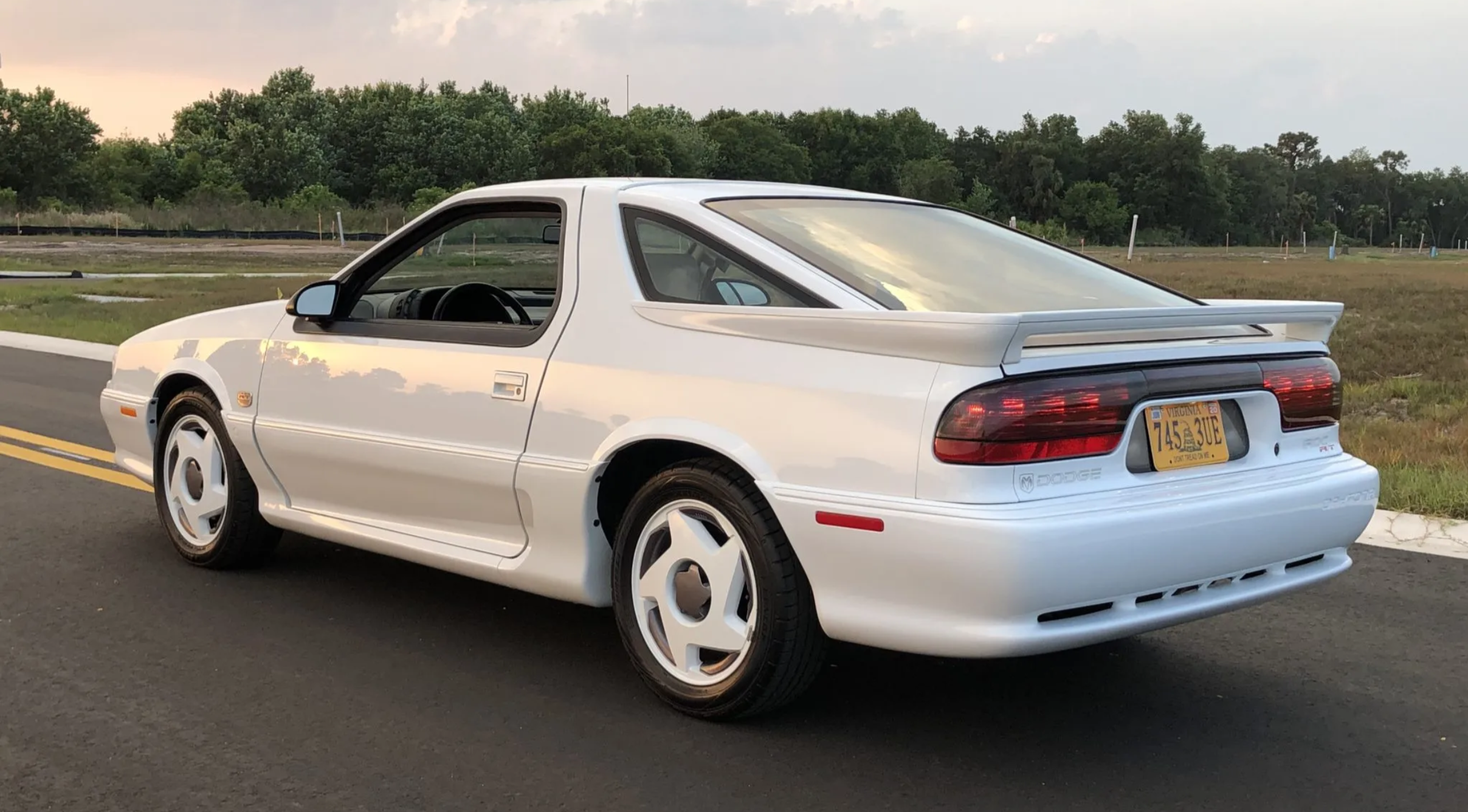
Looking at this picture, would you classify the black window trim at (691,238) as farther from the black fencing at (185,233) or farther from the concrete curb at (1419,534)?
the black fencing at (185,233)

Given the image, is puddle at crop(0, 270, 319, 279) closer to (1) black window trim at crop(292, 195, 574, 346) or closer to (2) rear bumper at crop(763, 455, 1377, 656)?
(1) black window trim at crop(292, 195, 574, 346)

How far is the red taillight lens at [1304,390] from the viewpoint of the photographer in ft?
12.1

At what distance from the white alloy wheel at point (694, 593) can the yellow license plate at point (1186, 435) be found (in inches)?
42.2

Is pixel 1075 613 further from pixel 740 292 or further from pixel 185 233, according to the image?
pixel 185 233

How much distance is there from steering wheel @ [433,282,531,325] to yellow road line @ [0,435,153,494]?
2.87 meters

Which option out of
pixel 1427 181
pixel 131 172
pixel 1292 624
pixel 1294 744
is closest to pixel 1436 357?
pixel 1292 624

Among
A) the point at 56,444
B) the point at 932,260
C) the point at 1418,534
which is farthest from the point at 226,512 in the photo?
the point at 1418,534

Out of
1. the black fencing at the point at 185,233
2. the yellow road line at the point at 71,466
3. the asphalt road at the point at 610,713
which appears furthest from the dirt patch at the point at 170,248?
the asphalt road at the point at 610,713

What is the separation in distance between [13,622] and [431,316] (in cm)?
174

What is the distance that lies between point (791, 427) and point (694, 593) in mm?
593

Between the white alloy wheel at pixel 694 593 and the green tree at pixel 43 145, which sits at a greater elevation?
the green tree at pixel 43 145

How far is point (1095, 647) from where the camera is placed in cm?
439

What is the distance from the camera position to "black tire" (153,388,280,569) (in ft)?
16.7

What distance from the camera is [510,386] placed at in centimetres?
404
